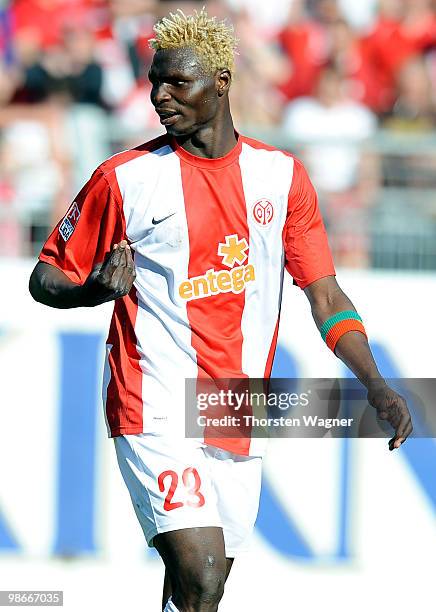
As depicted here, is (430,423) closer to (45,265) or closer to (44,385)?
(44,385)

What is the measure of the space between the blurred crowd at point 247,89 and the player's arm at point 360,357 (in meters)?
2.76

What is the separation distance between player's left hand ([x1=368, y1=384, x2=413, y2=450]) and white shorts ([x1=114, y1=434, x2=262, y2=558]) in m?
0.66

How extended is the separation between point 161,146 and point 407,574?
3235mm

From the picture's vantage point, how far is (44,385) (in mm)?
6605

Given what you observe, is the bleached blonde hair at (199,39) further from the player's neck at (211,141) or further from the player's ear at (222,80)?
the player's neck at (211,141)

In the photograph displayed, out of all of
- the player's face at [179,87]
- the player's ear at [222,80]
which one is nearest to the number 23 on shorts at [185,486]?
the player's face at [179,87]

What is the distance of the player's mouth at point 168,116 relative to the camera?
4.21m

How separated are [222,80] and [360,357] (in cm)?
115

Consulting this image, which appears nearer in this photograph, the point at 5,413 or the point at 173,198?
the point at 173,198

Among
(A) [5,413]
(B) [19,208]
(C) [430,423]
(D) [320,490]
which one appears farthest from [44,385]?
(C) [430,423]

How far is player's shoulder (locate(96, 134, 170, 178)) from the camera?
14.3 ft

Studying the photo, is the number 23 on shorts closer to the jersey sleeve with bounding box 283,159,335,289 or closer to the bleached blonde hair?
the jersey sleeve with bounding box 283,159,335,289

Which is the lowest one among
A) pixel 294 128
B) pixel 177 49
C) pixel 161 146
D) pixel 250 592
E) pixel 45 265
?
pixel 250 592

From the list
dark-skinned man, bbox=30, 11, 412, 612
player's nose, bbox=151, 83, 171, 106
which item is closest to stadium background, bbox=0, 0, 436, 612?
dark-skinned man, bbox=30, 11, 412, 612
